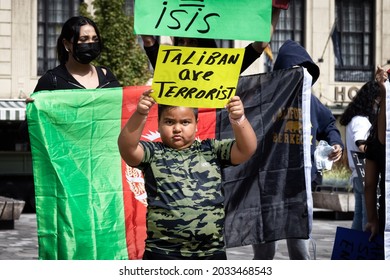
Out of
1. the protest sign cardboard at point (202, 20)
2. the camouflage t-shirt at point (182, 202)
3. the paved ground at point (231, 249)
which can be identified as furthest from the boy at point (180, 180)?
the paved ground at point (231, 249)

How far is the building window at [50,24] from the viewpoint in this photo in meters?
30.7

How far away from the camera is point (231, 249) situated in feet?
40.4

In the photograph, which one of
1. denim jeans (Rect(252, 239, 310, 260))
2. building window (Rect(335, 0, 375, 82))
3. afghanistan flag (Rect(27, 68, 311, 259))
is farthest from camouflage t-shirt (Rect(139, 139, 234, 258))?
building window (Rect(335, 0, 375, 82))

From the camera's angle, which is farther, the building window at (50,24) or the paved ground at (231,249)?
the building window at (50,24)

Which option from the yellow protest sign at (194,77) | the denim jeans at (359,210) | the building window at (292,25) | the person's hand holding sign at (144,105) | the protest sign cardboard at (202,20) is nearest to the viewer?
the person's hand holding sign at (144,105)

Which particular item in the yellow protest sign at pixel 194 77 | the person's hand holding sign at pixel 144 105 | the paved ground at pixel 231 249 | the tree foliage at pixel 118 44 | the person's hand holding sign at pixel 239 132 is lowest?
the paved ground at pixel 231 249

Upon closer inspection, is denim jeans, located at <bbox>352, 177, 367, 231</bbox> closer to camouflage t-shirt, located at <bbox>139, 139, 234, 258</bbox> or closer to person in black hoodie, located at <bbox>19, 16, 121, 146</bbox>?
person in black hoodie, located at <bbox>19, 16, 121, 146</bbox>

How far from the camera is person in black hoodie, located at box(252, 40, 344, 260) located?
22.8 ft

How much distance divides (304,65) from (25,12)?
2383 cm

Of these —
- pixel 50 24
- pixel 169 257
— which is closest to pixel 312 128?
pixel 169 257

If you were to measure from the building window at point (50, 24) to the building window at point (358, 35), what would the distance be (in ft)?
27.1

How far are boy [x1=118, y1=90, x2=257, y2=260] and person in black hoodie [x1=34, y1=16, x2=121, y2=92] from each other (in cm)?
151

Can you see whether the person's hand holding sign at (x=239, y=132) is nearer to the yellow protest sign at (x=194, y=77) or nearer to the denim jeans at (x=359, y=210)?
the yellow protest sign at (x=194, y=77)

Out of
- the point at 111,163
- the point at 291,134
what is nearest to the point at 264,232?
the point at 291,134
